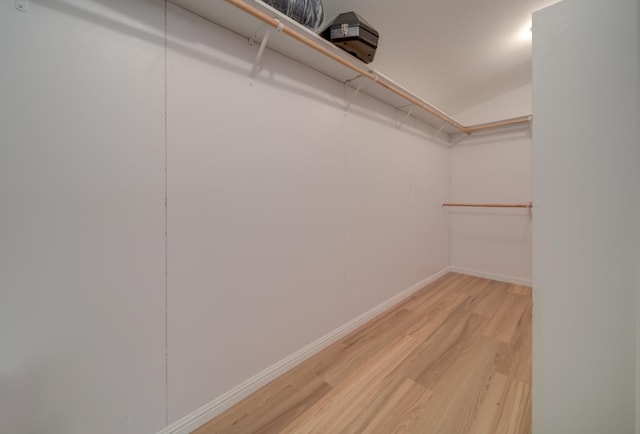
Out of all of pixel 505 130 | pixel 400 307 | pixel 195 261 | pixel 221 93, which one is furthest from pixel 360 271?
pixel 505 130

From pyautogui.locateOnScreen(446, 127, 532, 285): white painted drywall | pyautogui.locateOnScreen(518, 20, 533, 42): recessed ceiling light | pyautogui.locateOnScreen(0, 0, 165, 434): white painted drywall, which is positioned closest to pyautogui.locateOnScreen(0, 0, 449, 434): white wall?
pyautogui.locateOnScreen(0, 0, 165, 434): white painted drywall

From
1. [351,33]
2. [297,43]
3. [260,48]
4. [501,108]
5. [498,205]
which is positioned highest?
[501,108]

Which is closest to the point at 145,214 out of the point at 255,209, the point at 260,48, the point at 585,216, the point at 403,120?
the point at 255,209

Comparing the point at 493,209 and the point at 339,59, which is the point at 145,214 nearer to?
the point at 339,59

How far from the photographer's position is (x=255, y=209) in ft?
4.41

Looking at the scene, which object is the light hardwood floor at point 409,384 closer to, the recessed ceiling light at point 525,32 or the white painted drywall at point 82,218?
the white painted drywall at point 82,218

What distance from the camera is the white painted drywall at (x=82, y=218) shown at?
2.55 ft

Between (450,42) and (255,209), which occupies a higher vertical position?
(450,42)

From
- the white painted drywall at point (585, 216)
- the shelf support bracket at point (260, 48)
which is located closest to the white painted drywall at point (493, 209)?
the white painted drywall at point (585, 216)

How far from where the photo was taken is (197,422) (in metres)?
1.14

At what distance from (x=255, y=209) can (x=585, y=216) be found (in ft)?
4.55

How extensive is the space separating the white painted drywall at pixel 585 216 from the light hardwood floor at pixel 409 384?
0.46 metres

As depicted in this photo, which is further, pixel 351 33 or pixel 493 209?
pixel 493 209

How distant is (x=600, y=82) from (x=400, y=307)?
7.01 feet
